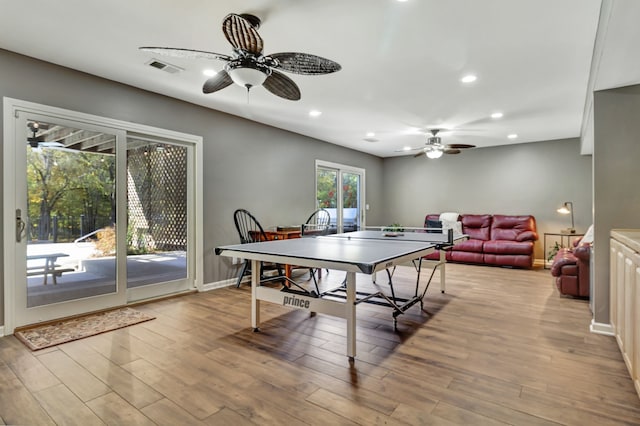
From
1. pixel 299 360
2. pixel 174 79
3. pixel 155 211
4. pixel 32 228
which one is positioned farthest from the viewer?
pixel 155 211

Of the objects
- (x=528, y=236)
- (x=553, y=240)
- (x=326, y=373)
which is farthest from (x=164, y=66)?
(x=553, y=240)

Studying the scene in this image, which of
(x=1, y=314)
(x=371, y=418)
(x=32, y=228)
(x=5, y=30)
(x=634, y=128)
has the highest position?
(x=5, y=30)

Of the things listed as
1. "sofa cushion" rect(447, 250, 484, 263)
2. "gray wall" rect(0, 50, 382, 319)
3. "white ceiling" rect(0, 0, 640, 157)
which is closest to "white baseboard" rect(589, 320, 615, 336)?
"white ceiling" rect(0, 0, 640, 157)

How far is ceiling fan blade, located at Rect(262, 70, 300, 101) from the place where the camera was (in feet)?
8.37

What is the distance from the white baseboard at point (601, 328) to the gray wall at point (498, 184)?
4331 mm

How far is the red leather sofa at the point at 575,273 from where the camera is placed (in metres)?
3.96

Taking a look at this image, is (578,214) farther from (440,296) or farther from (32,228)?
(32,228)

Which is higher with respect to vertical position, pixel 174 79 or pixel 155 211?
pixel 174 79

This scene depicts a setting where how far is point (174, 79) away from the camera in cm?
361

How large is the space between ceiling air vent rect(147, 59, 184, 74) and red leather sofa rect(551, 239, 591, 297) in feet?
15.8

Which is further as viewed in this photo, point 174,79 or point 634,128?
point 174,79

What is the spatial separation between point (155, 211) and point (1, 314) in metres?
1.75

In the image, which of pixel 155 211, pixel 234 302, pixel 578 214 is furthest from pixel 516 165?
pixel 155 211

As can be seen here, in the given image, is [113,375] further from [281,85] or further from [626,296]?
[626,296]
